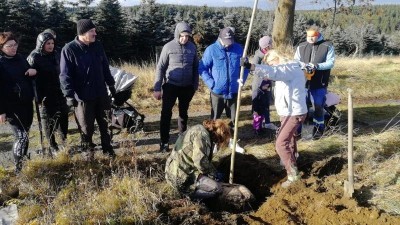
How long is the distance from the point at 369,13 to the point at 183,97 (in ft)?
55.8

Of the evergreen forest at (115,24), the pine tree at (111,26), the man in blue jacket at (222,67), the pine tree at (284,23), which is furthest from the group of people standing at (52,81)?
the pine tree at (111,26)

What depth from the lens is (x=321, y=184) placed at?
14.9ft

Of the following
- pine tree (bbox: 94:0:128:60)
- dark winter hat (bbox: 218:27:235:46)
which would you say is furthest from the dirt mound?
pine tree (bbox: 94:0:128:60)

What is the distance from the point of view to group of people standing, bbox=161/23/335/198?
4203 mm

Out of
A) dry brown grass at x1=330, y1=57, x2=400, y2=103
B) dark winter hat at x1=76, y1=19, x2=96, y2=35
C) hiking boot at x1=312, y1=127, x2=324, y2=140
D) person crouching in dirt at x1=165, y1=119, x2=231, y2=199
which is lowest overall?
dry brown grass at x1=330, y1=57, x2=400, y2=103

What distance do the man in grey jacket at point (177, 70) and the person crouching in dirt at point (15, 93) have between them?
5.70 feet

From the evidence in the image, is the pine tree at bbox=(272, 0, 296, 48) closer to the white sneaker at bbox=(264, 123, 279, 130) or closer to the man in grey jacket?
the white sneaker at bbox=(264, 123, 279, 130)

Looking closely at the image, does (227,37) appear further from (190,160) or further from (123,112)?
(123,112)

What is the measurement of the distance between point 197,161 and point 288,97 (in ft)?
4.38

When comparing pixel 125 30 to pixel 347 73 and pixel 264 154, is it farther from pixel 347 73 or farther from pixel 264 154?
pixel 264 154

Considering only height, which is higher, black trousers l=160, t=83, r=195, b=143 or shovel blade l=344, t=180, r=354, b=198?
black trousers l=160, t=83, r=195, b=143

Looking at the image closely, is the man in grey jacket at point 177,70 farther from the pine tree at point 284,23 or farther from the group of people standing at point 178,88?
the pine tree at point 284,23

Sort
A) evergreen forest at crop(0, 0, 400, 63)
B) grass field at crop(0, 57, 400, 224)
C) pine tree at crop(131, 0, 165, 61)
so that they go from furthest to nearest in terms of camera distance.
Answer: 1. pine tree at crop(131, 0, 165, 61)
2. evergreen forest at crop(0, 0, 400, 63)
3. grass field at crop(0, 57, 400, 224)

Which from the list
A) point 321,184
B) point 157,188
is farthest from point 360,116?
point 157,188
